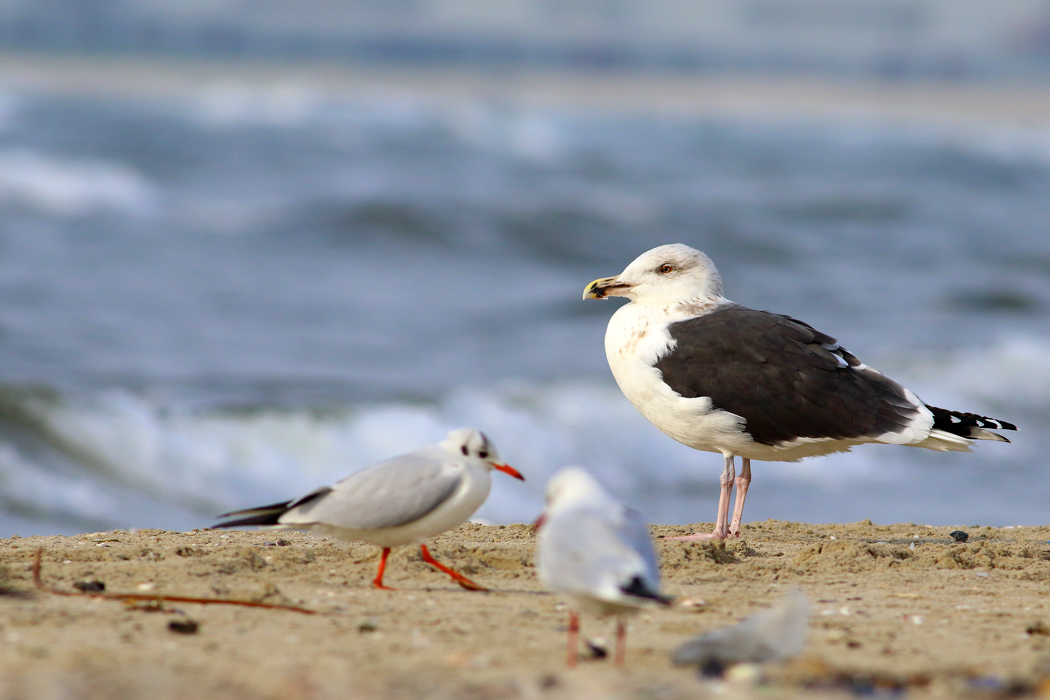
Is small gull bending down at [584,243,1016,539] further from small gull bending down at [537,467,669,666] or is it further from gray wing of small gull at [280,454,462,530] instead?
small gull bending down at [537,467,669,666]

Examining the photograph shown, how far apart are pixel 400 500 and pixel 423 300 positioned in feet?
34.8

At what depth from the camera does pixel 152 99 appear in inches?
1200

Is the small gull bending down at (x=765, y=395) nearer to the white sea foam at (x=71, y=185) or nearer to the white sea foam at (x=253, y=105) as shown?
the white sea foam at (x=71, y=185)

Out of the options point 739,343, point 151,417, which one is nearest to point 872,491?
point 739,343

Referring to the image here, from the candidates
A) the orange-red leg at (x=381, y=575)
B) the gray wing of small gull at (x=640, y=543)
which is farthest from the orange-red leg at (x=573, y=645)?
the orange-red leg at (x=381, y=575)

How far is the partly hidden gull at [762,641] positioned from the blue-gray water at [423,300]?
16.3 feet

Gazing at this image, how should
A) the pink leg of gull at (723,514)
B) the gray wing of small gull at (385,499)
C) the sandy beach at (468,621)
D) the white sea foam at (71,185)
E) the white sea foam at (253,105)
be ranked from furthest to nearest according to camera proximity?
the white sea foam at (253,105)
the white sea foam at (71,185)
the pink leg of gull at (723,514)
the gray wing of small gull at (385,499)
the sandy beach at (468,621)

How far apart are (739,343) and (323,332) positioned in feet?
25.9

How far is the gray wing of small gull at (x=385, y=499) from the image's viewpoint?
3998 mm

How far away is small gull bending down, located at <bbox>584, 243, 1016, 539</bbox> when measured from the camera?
546cm

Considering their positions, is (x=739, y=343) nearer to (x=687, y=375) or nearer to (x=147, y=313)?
(x=687, y=375)

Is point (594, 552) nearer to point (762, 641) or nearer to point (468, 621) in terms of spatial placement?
point (762, 641)

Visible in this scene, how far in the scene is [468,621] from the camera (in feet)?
12.4

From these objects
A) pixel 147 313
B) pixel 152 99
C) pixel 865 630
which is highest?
pixel 152 99
